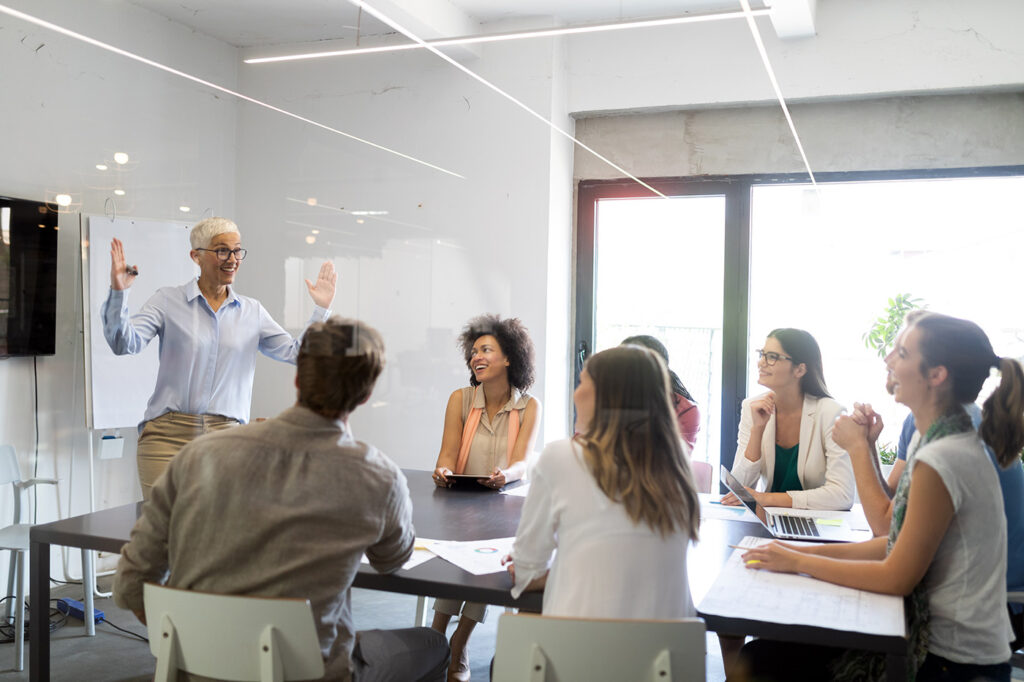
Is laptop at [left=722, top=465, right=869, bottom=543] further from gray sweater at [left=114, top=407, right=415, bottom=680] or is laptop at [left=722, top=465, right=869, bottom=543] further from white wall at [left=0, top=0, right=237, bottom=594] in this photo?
white wall at [left=0, top=0, right=237, bottom=594]

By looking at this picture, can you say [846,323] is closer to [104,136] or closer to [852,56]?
[852,56]

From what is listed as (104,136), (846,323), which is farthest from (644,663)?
(104,136)

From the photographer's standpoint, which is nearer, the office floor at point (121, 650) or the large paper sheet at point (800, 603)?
the large paper sheet at point (800, 603)

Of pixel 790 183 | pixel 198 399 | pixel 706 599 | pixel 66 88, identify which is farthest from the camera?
pixel 790 183

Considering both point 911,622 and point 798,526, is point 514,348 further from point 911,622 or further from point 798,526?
point 911,622

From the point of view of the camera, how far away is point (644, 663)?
4.83ft

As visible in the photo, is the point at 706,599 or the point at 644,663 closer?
the point at 644,663

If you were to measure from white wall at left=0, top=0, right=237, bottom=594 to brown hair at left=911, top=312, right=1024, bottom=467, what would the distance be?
11.1 ft

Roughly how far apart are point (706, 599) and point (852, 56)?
3057 millimetres

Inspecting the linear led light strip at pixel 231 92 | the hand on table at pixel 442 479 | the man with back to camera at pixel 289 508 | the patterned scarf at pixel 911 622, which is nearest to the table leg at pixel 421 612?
the hand on table at pixel 442 479

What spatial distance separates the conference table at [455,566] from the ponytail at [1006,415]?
1.75ft

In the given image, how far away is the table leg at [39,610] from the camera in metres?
2.21

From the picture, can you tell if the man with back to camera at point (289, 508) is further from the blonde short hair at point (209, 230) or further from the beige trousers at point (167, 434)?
the blonde short hair at point (209, 230)

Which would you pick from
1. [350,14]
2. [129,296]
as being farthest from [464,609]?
[350,14]
